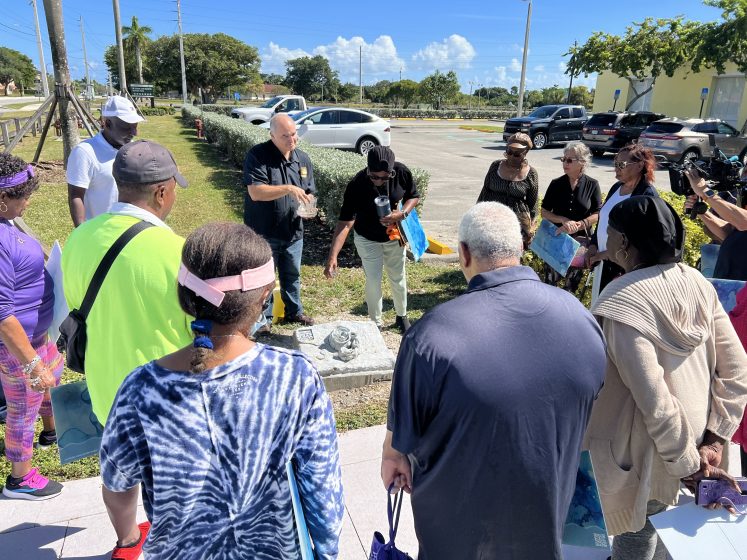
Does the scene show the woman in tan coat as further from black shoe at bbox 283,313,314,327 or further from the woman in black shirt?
black shoe at bbox 283,313,314,327

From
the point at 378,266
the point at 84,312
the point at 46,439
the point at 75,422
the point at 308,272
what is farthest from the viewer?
the point at 308,272

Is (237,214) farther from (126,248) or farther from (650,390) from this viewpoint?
(650,390)

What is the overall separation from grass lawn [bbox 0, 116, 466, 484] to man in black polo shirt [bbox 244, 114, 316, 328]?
0.85m

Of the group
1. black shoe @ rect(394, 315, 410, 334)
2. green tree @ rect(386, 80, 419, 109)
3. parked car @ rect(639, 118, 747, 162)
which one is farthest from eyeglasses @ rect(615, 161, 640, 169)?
green tree @ rect(386, 80, 419, 109)

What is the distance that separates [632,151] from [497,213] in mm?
2771

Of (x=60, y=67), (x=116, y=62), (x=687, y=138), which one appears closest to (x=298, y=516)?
(x=60, y=67)

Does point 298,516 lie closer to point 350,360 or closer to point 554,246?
point 350,360

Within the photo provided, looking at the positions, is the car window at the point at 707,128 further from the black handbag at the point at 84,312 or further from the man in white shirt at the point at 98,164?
the black handbag at the point at 84,312

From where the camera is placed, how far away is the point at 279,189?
4.42 m

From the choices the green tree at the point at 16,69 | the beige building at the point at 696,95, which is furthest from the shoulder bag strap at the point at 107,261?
the green tree at the point at 16,69

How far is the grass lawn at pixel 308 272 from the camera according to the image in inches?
151

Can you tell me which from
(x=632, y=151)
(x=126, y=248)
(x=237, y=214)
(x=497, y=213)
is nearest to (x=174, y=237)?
(x=126, y=248)

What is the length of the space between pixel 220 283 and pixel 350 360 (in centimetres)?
304

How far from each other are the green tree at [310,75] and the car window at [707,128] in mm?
74418
